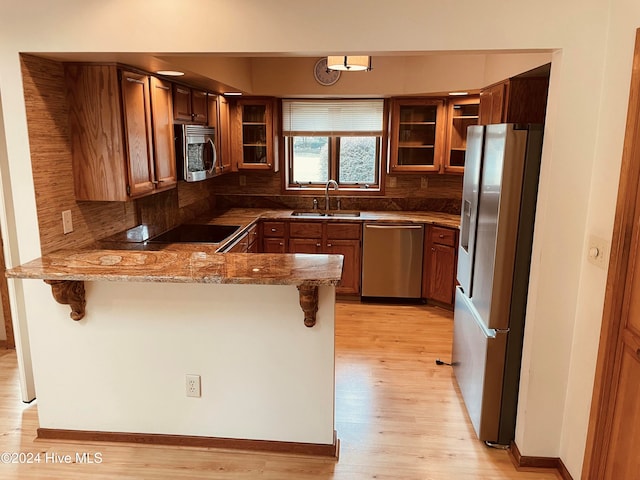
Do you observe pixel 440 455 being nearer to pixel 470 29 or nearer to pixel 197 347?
pixel 197 347

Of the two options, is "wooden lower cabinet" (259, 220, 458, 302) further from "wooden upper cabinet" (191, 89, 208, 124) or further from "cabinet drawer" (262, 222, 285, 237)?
"wooden upper cabinet" (191, 89, 208, 124)

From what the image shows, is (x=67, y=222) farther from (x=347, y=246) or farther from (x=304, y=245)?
(x=347, y=246)

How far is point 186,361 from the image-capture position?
248 cm

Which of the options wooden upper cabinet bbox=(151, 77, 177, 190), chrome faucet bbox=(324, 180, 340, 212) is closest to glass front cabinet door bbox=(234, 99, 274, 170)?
chrome faucet bbox=(324, 180, 340, 212)

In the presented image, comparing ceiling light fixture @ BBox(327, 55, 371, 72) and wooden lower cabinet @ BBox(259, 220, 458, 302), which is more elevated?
ceiling light fixture @ BBox(327, 55, 371, 72)

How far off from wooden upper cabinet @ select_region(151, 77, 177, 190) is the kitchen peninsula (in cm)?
83

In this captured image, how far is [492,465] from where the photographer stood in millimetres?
2443

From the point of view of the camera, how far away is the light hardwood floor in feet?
7.76

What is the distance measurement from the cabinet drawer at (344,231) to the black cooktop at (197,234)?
1.00m

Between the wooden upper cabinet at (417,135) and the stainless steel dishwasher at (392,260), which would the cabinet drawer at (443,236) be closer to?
the stainless steel dishwasher at (392,260)

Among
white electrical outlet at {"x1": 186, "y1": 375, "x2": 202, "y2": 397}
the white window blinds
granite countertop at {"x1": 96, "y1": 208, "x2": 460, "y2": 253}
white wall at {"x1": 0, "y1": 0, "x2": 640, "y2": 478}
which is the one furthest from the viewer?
the white window blinds

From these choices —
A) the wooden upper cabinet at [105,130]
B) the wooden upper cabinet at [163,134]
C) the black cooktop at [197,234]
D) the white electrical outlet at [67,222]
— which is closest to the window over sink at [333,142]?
the black cooktop at [197,234]

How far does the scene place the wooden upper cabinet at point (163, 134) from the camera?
3031mm

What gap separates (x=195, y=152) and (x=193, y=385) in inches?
74.0
